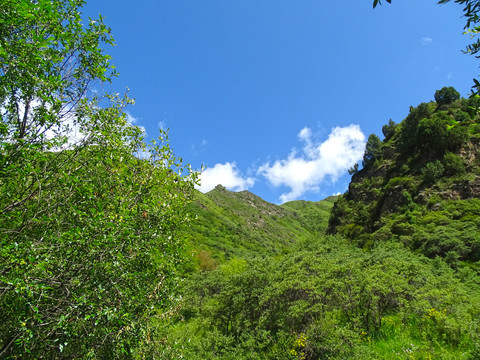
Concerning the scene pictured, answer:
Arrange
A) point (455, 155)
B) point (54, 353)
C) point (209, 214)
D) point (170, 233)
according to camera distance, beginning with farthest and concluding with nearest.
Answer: point (209, 214) → point (455, 155) → point (170, 233) → point (54, 353)

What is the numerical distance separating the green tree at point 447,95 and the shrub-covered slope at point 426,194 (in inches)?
8.9

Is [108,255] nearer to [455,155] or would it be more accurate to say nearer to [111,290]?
[111,290]

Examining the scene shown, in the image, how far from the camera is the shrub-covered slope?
101ft

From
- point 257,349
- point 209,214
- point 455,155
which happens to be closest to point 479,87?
point 257,349

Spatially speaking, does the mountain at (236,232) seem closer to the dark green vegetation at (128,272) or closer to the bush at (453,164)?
the dark green vegetation at (128,272)

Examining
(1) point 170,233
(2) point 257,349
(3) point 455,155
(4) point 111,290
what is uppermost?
(3) point 455,155

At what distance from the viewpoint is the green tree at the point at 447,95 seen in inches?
2472

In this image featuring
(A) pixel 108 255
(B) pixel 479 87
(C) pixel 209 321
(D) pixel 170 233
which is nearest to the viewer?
(B) pixel 479 87

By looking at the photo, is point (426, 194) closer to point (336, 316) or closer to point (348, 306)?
point (348, 306)

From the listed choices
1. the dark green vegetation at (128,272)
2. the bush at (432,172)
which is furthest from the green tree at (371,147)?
the dark green vegetation at (128,272)

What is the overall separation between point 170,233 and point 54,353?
413cm

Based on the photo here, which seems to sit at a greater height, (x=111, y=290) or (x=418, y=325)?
(x=111, y=290)

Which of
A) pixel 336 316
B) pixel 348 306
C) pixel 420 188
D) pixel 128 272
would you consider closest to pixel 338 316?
pixel 336 316

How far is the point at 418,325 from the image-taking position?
1217 cm
